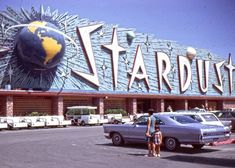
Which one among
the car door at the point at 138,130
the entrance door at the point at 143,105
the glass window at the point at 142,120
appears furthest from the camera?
the entrance door at the point at 143,105

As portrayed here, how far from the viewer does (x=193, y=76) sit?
62.0m

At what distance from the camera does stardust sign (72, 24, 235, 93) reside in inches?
1804

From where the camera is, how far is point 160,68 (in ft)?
182

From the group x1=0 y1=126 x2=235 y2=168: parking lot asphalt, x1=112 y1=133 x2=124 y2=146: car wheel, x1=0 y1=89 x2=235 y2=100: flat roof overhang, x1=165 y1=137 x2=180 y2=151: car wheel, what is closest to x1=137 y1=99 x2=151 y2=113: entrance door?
x1=0 y1=89 x2=235 y2=100: flat roof overhang

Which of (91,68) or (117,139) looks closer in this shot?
(117,139)

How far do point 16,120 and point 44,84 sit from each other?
29.9ft

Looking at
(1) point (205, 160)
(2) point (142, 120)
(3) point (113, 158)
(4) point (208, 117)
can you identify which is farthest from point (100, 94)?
(1) point (205, 160)

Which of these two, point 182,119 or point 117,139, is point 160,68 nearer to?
point 117,139

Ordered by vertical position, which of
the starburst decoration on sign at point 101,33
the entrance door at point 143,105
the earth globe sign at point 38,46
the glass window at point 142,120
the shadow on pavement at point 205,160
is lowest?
the shadow on pavement at point 205,160

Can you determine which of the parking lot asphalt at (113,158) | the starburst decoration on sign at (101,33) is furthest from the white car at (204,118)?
the starburst decoration on sign at (101,33)

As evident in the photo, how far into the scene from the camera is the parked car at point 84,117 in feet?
124

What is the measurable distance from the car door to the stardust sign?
91.2ft

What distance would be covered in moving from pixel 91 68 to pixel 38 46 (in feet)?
29.2

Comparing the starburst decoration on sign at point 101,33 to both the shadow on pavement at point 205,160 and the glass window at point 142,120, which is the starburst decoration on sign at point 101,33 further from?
the shadow on pavement at point 205,160
